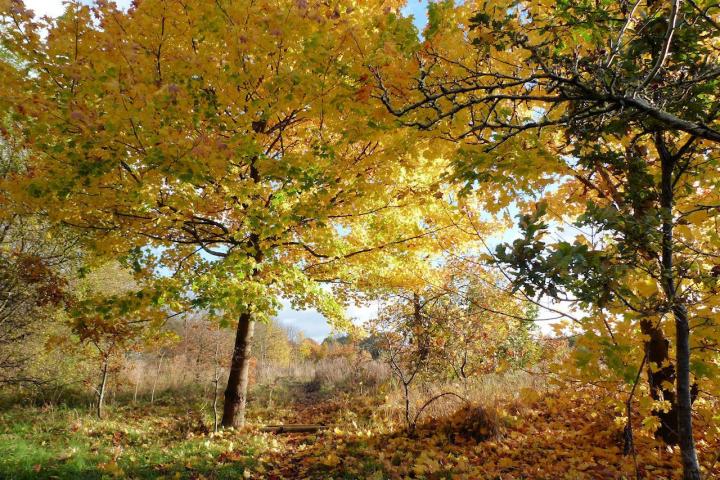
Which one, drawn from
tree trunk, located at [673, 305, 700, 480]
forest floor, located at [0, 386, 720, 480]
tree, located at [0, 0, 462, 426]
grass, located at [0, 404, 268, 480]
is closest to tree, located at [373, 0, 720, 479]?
tree trunk, located at [673, 305, 700, 480]

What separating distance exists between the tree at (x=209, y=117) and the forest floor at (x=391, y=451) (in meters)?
2.26

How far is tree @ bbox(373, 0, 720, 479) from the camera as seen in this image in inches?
78.2

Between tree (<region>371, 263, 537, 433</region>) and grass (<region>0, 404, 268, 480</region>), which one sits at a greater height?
tree (<region>371, 263, 537, 433</region>)

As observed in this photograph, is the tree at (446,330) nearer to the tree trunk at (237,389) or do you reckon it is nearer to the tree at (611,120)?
the tree trunk at (237,389)

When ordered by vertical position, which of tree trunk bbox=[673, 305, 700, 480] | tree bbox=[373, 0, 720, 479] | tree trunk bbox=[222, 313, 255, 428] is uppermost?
tree bbox=[373, 0, 720, 479]

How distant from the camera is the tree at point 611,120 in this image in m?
1.99

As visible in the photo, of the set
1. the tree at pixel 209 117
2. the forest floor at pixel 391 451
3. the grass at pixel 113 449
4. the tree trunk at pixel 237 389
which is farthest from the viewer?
the tree trunk at pixel 237 389

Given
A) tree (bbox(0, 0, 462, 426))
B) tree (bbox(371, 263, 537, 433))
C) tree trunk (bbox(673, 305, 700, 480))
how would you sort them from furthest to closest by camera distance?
1. tree (bbox(371, 263, 537, 433))
2. tree (bbox(0, 0, 462, 426))
3. tree trunk (bbox(673, 305, 700, 480))

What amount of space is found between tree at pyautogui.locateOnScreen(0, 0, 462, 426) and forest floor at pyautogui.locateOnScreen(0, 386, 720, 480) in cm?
226

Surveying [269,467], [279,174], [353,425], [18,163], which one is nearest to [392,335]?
[353,425]

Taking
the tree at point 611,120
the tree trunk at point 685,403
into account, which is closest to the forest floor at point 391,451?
the tree trunk at point 685,403

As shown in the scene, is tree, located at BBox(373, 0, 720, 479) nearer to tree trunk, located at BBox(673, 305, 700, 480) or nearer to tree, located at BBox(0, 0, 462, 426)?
tree trunk, located at BBox(673, 305, 700, 480)

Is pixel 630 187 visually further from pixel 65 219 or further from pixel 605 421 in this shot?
pixel 65 219

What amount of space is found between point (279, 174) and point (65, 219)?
4.24 m
